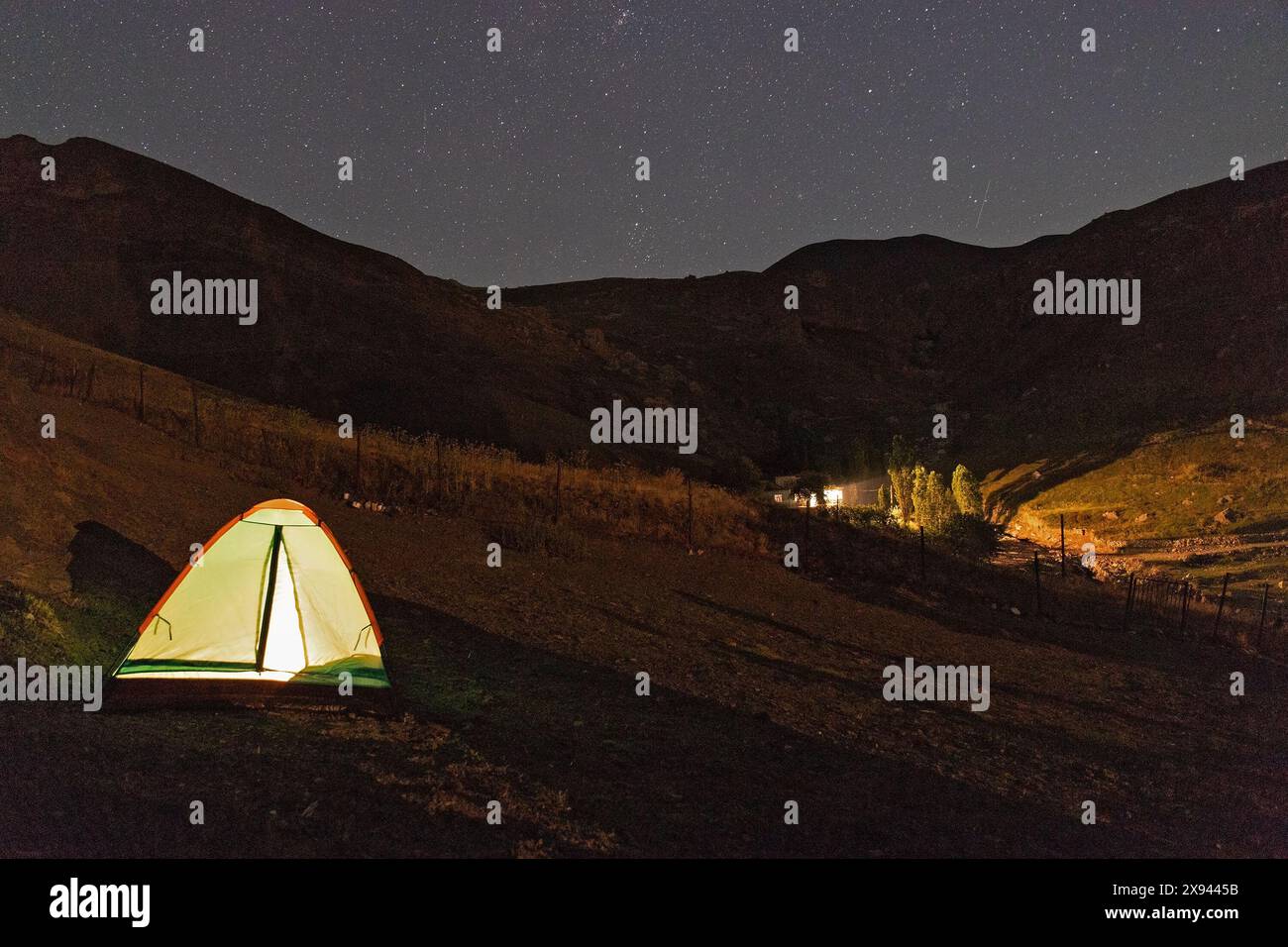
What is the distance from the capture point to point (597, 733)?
10078 millimetres

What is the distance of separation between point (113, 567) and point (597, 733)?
832cm

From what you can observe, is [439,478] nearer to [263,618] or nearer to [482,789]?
[263,618]

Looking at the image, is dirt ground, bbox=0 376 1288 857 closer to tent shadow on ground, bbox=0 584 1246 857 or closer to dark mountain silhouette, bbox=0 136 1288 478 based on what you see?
tent shadow on ground, bbox=0 584 1246 857

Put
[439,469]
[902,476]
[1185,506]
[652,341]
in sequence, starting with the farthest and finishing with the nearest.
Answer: [652,341]
[1185,506]
[902,476]
[439,469]

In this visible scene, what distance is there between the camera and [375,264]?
8350 cm

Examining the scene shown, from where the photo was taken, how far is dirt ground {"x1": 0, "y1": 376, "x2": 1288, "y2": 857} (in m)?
7.42

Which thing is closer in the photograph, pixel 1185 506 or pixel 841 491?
pixel 1185 506

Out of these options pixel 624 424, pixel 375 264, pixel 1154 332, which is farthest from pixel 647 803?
pixel 1154 332

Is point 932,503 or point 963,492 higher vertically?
point 963,492

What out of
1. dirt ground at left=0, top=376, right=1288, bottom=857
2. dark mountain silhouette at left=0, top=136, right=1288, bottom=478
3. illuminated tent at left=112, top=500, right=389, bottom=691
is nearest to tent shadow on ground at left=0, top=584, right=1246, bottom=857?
dirt ground at left=0, top=376, right=1288, bottom=857

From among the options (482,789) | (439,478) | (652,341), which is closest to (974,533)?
(439,478)

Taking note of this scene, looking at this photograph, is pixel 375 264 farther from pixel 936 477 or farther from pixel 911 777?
pixel 911 777
